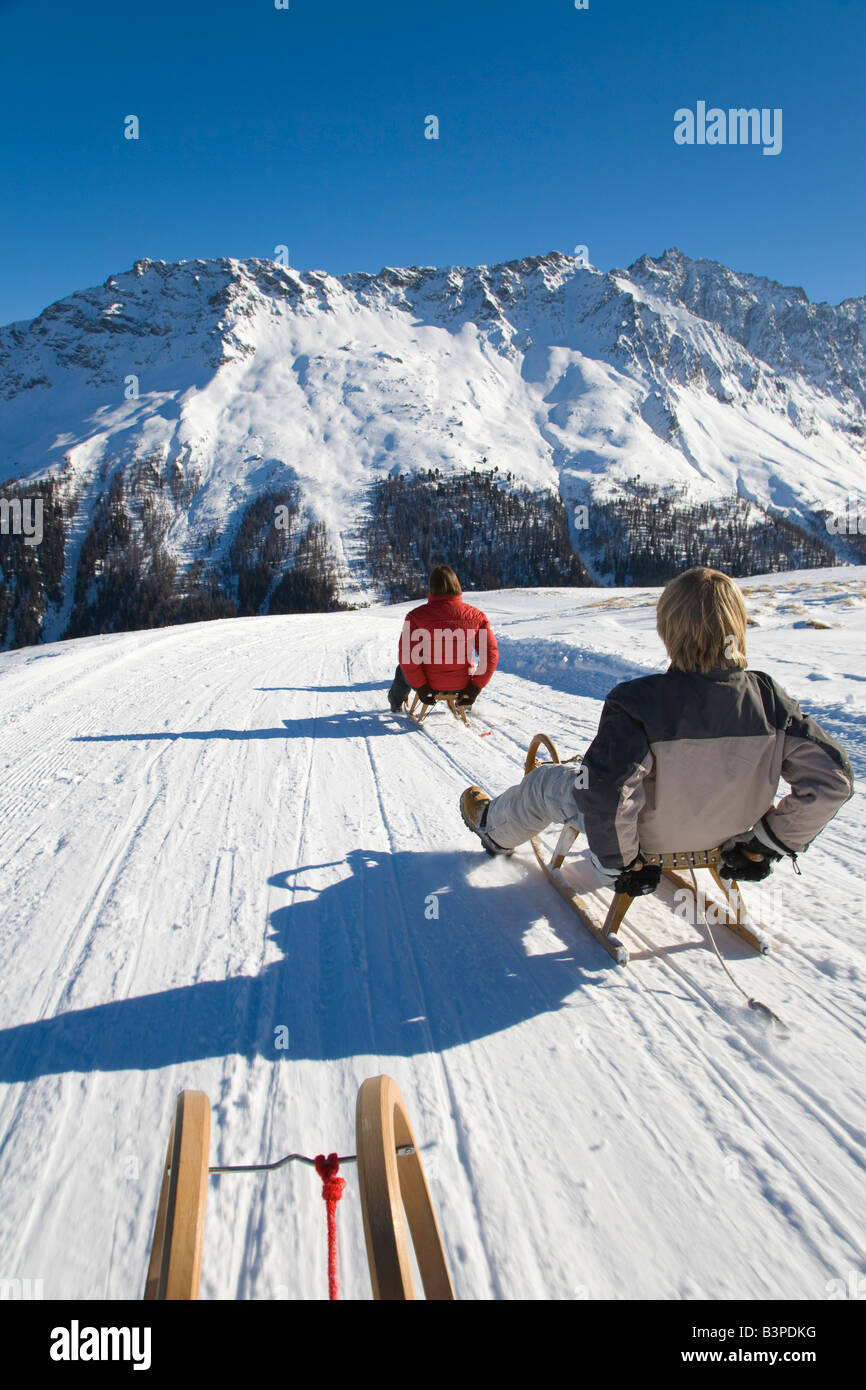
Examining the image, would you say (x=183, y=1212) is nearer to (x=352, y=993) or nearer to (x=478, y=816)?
(x=352, y=993)

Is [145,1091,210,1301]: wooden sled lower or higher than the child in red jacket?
lower

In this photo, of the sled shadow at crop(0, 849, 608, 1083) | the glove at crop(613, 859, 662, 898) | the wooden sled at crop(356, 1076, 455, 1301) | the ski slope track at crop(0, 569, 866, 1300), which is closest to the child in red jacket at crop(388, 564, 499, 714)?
the ski slope track at crop(0, 569, 866, 1300)

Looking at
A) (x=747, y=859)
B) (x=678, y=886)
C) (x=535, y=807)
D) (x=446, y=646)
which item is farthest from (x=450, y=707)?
(x=747, y=859)

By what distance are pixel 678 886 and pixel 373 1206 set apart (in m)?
2.53

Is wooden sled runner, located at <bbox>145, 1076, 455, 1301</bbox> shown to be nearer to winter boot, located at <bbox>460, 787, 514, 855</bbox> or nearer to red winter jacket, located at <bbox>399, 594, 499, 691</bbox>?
winter boot, located at <bbox>460, 787, 514, 855</bbox>

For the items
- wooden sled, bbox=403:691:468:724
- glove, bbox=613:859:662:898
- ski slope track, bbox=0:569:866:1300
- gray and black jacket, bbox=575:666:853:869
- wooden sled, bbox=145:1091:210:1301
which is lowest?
ski slope track, bbox=0:569:866:1300

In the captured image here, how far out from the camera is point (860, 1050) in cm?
241

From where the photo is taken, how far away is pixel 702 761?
2488 mm

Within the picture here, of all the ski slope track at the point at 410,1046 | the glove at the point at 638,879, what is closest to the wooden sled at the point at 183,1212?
the ski slope track at the point at 410,1046

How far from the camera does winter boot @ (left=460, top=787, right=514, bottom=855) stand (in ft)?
12.6

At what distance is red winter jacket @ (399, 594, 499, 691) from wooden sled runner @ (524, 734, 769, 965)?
3.68 m

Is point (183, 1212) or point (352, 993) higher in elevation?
point (183, 1212)

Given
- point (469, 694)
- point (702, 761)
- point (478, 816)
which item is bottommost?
point (478, 816)

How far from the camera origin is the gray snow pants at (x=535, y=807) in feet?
10.3
